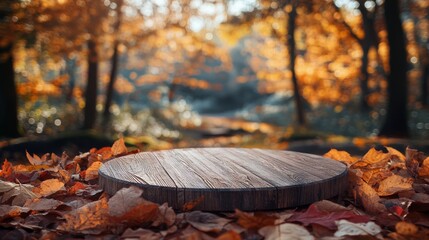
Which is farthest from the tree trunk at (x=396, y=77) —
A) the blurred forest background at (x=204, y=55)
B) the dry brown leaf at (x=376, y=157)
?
the dry brown leaf at (x=376, y=157)

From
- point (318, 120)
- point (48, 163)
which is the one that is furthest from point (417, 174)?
point (318, 120)

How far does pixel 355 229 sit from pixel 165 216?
688 mm

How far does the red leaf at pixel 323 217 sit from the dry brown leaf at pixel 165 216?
44 centimetres

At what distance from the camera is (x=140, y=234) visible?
1582 millimetres

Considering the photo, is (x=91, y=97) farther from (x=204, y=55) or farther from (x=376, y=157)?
(x=204, y=55)

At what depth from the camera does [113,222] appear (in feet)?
5.38

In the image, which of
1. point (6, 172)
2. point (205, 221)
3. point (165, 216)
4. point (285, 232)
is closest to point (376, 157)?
point (285, 232)

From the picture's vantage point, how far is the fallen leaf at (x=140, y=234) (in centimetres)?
156

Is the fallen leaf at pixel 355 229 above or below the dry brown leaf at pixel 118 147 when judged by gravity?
below

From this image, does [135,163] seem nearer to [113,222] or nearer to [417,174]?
[113,222]

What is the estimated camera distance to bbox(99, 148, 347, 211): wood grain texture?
1.76m

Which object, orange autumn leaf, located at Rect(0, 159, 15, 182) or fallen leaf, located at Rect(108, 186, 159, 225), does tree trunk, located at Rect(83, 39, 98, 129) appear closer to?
orange autumn leaf, located at Rect(0, 159, 15, 182)

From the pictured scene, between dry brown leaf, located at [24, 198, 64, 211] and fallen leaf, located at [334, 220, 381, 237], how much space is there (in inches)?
45.1

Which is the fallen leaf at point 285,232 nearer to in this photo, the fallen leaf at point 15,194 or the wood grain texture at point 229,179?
the wood grain texture at point 229,179
